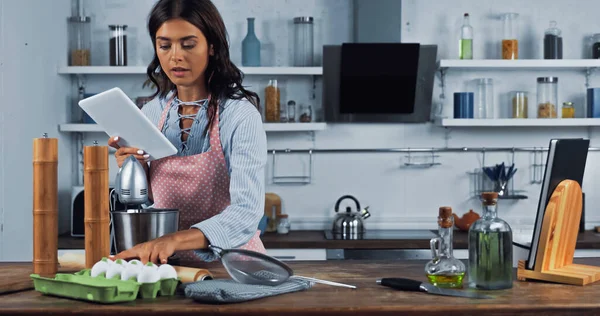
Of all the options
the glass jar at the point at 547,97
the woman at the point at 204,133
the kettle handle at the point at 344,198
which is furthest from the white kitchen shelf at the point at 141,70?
the woman at the point at 204,133

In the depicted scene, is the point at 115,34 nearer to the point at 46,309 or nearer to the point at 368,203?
the point at 368,203

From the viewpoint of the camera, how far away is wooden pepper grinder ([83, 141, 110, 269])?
196 centimetres

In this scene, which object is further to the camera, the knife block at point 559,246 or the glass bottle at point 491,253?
the knife block at point 559,246

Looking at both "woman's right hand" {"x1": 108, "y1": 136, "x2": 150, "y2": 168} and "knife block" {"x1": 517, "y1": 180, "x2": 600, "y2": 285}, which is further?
"woman's right hand" {"x1": 108, "y1": 136, "x2": 150, "y2": 168}

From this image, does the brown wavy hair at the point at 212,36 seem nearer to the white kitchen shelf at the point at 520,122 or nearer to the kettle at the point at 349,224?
the kettle at the point at 349,224

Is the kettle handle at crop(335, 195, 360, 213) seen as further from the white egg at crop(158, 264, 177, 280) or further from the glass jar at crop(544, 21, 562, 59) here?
the white egg at crop(158, 264, 177, 280)

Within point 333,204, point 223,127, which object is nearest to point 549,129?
point 333,204

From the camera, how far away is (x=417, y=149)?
4652 millimetres

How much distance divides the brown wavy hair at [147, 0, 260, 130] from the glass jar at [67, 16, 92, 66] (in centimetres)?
222

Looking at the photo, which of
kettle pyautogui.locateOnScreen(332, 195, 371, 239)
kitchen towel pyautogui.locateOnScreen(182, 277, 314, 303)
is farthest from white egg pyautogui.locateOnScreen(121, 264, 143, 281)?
kettle pyautogui.locateOnScreen(332, 195, 371, 239)

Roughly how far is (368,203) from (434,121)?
0.62m

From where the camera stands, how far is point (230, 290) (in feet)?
5.39

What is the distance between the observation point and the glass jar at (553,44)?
14.7 ft

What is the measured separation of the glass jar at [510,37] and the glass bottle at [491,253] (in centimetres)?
283
